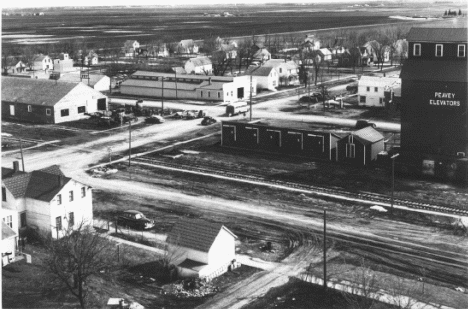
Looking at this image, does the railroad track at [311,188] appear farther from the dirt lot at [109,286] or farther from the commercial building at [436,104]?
the dirt lot at [109,286]

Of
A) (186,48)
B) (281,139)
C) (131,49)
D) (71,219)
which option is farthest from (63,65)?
(71,219)

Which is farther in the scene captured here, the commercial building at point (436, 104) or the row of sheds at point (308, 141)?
the row of sheds at point (308, 141)

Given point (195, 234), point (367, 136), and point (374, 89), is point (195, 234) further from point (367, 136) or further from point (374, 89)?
point (374, 89)

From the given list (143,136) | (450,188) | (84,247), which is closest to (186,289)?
(84,247)

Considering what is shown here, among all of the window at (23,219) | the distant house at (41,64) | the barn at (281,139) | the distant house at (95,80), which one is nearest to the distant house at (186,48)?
the distant house at (41,64)

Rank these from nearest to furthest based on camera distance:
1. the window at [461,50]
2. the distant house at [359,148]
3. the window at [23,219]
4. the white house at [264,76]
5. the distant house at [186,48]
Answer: the window at [23,219] → the window at [461,50] → the distant house at [359,148] → the white house at [264,76] → the distant house at [186,48]

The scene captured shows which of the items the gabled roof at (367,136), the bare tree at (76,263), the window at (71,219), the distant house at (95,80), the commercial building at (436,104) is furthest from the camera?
the distant house at (95,80)

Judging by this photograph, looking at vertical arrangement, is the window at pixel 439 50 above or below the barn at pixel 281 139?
→ above

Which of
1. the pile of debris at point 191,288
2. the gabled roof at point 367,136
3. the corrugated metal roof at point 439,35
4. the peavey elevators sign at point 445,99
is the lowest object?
the pile of debris at point 191,288
